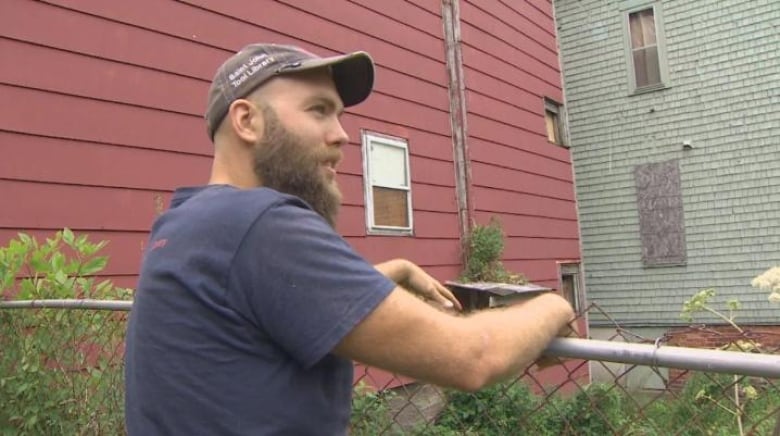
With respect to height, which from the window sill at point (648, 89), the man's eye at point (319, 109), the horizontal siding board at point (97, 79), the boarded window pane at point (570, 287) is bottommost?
the boarded window pane at point (570, 287)

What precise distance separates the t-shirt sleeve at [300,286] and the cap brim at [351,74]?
45 cm

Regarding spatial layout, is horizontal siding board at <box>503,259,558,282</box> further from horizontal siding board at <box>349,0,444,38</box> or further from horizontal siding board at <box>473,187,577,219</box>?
horizontal siding board at <box>349,0,444,38</box>

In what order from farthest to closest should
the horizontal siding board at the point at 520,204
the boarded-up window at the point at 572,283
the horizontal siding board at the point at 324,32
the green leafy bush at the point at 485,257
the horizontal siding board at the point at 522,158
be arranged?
the boarded-up window at the point at 572,283 < the horizontal siding board at the point at 522,158 < the horizontal siding board at the point at 520,204 < the green leafy bush at the point at 485,257 < the horizontal siding board at the point at 324,32

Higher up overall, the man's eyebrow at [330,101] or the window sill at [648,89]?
the window sill at [648,89]

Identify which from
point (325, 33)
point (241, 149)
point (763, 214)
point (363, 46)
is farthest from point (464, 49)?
point (241, 149)

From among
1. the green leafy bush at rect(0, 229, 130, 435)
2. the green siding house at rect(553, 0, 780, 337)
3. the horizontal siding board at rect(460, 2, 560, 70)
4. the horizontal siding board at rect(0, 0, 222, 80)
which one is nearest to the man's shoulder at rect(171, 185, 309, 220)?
the green leafy bush at rect(0, 229, 130, 435)

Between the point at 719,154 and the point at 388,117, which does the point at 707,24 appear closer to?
the point at 719,154

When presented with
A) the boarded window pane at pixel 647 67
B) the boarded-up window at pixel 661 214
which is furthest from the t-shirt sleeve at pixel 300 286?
the boarded window pane at pixel 647 67

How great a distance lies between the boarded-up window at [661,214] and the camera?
427 inches

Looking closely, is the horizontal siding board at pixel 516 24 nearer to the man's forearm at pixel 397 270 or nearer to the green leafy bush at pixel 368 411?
the green leafy bush at pixel 368 411

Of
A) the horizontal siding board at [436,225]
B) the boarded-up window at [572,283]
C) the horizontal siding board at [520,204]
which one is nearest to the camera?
the horizontal siding board at [436,225]

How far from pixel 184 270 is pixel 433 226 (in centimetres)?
592

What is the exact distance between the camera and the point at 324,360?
1182 mm

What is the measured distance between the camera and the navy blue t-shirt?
1.12 metres
